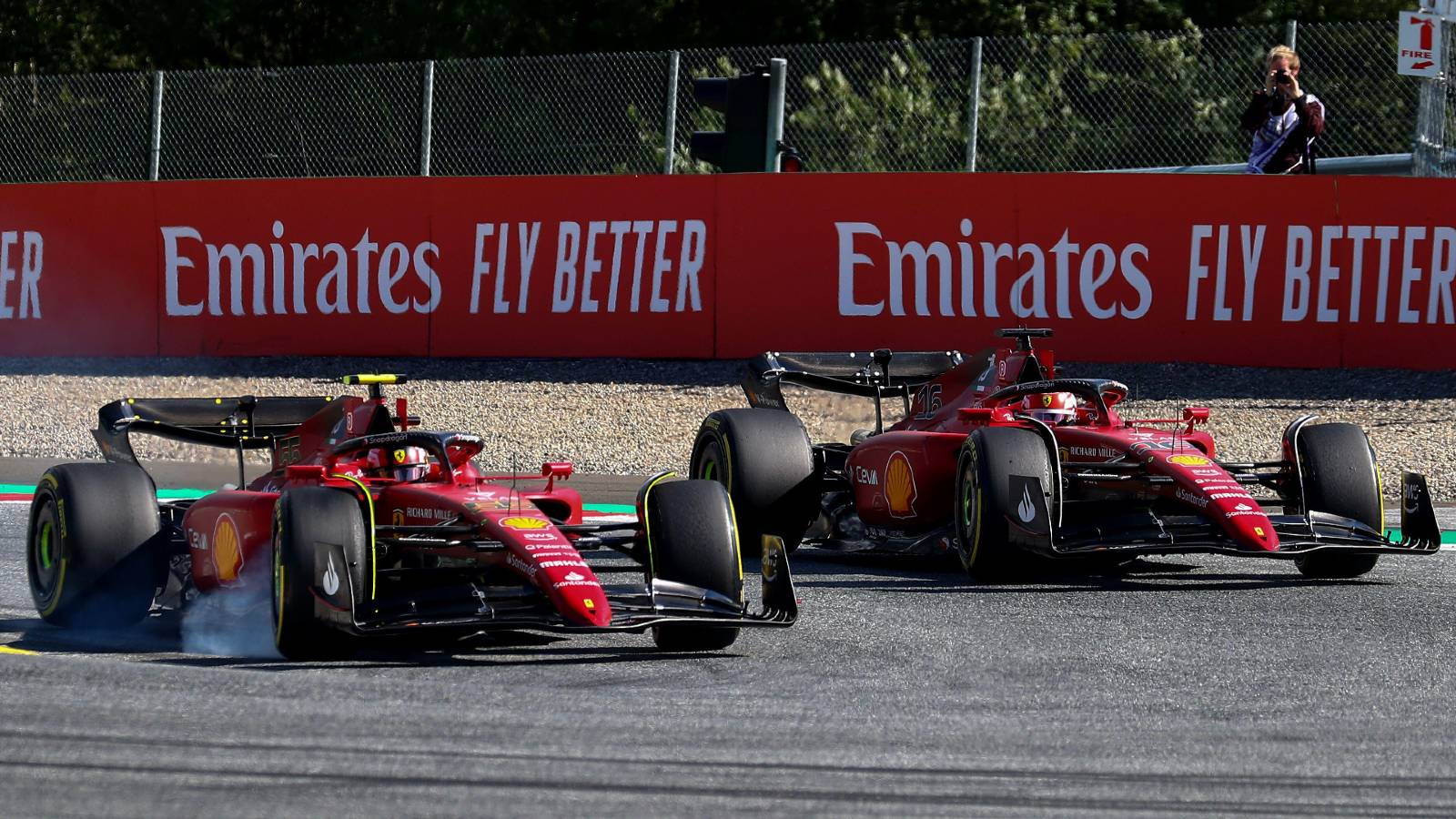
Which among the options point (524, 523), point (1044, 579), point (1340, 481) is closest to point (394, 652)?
point (524, 523)

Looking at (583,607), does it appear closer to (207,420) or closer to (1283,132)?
(207,420)

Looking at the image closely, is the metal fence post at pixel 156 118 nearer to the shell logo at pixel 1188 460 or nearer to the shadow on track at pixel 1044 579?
the shadow on track at pixel 1044 579

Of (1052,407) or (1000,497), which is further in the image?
(1052,407)

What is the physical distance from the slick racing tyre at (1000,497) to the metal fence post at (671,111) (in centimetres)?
867

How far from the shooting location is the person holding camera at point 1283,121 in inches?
626

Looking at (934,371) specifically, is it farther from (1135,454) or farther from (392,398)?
(392,398)

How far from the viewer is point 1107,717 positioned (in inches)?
238

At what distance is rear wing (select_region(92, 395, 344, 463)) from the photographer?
8.84 meters

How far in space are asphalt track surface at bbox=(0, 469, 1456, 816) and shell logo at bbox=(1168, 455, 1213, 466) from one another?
862mm

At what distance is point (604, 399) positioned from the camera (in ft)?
49.9

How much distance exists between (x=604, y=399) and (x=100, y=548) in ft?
24.8

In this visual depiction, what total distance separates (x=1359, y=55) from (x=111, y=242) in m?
9.85

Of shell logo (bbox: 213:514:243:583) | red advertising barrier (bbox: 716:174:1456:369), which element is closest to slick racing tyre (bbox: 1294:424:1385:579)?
shell logo (bbox: 213:514:243:583)

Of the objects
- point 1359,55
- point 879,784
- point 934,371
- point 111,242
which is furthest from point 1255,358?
point 879,784
